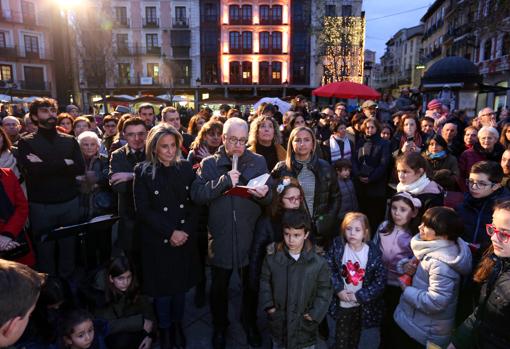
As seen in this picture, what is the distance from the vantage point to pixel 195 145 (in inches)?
187

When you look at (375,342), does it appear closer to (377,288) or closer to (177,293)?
(377,288)

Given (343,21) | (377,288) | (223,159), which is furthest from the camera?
(343,21)

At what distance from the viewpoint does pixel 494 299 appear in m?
2.08

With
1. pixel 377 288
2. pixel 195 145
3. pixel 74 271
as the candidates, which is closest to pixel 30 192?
pixel 74 271

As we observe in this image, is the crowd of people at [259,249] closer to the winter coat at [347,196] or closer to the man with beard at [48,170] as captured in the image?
the man with beard at [48,170]

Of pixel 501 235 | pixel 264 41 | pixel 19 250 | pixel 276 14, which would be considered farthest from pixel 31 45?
pixel 501 235

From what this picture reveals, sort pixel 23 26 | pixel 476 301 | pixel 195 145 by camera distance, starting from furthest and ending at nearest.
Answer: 1. pixel 23 26
2. pixel 195 145
3. pixel 476 301

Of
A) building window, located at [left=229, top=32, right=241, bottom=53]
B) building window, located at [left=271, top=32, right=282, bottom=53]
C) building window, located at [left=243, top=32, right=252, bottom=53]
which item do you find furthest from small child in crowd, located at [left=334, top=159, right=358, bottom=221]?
building window, located at [left=229, top=32, right=241, bottom=53]

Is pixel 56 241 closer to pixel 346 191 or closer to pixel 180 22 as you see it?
pixel 346 191

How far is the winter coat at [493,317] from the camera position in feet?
6.60

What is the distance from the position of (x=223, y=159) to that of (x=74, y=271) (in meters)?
2.79

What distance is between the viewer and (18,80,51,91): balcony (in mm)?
38750

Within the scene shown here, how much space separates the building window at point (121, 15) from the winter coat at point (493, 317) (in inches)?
1792

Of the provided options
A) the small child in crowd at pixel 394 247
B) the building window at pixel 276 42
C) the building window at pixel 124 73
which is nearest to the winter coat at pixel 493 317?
the small child in crowd at pixel 394 247
